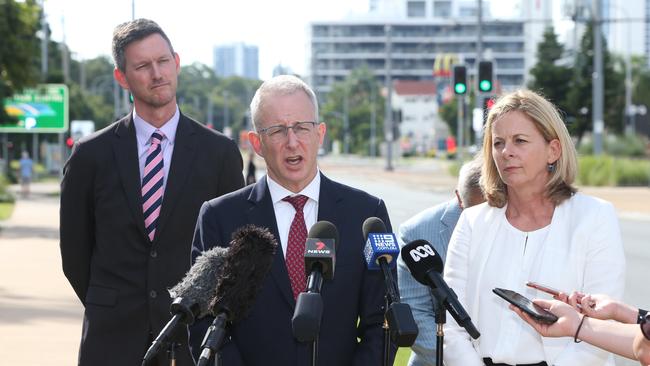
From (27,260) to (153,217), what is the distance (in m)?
16.0

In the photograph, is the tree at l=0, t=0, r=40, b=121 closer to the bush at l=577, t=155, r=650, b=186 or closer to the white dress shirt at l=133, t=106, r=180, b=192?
the white dress shirt at l=133, t=106, r=180, b=192

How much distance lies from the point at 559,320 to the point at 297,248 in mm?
1019

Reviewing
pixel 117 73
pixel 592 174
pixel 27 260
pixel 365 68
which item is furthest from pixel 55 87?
pixel 365 68

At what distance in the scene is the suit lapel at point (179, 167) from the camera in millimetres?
5828

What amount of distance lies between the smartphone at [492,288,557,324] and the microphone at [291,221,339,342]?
23.4 inches

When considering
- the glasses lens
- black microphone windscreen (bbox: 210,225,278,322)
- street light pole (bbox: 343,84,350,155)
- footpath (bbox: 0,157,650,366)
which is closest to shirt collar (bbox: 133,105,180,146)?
the glasses lens

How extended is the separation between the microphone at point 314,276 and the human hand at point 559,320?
2.33ft

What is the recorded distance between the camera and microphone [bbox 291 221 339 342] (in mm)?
3848

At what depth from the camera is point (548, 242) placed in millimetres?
5211

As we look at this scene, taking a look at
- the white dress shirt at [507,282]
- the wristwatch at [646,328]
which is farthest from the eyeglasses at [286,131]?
the wristwatch at [646,328]

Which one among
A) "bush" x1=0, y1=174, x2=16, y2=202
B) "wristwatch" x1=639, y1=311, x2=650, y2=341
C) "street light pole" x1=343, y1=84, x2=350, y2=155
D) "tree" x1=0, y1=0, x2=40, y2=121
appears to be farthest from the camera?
"street light pole" x1=343, y1=84, x2=350, y2=155

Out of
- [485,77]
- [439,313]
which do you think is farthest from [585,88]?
[439,313]

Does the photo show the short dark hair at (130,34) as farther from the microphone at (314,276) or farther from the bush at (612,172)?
the bush at (612,172)

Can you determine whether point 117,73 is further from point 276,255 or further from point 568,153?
point 568,153
